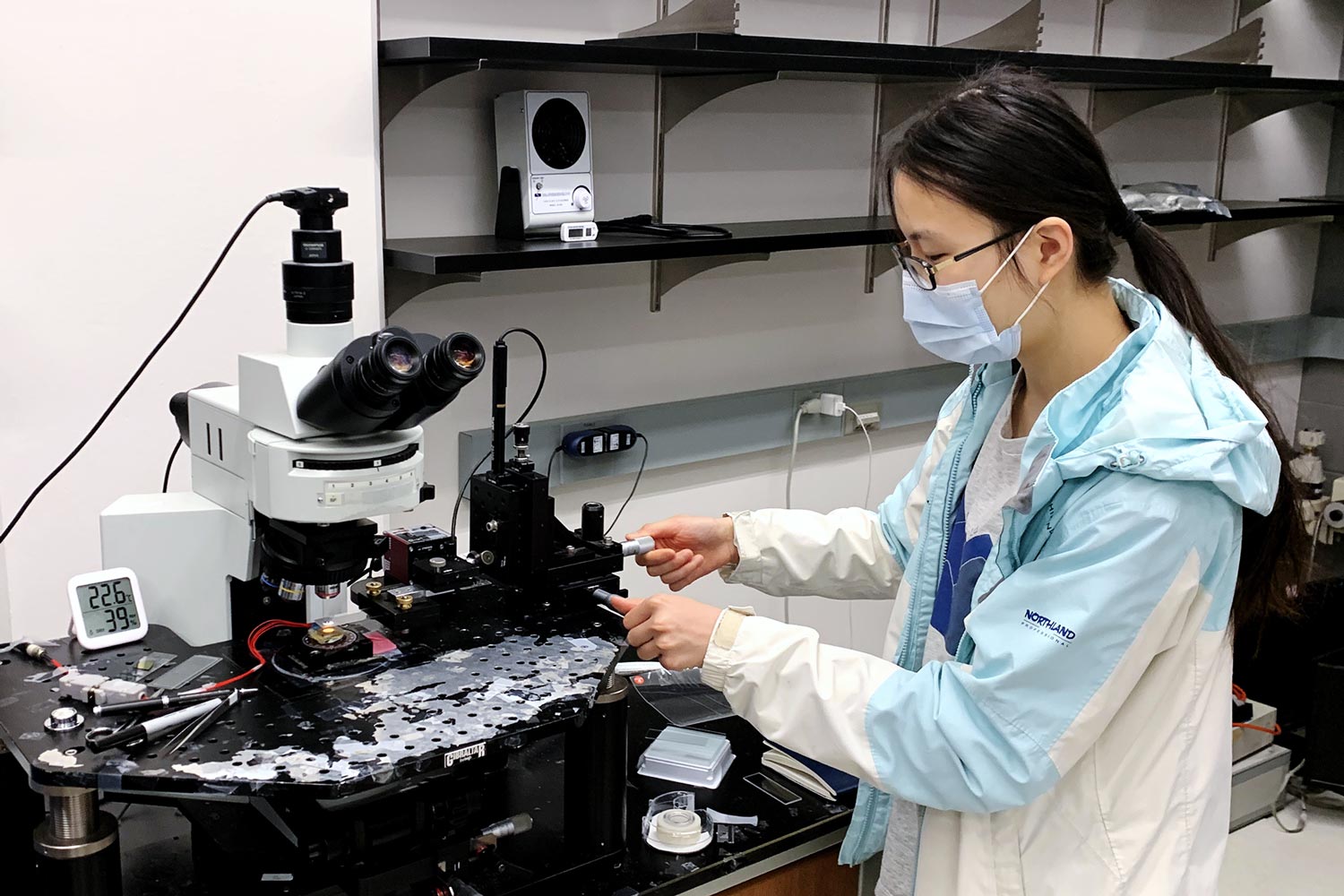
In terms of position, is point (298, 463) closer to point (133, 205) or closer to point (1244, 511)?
point (133, 205)

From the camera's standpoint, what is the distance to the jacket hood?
A: 1103 mm

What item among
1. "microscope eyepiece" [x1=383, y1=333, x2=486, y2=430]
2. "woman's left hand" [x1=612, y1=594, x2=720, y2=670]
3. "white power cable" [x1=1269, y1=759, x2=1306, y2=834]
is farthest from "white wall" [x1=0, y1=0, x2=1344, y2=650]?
"white power cable" [x1=1269, y1=759, x2=1306, y2=834]

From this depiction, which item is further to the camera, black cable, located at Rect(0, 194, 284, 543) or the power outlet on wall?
the power outlet on wall

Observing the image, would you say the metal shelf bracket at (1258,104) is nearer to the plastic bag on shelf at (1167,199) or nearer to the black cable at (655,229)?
the plastic bag on shelf at (1167,199)

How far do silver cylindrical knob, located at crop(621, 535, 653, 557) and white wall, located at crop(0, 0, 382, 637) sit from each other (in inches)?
25.4

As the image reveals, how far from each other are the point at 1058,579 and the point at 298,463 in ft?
2.42

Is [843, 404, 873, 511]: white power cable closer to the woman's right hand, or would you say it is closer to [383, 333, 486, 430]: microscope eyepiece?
the woman's right hand

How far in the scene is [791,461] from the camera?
8.98 feet

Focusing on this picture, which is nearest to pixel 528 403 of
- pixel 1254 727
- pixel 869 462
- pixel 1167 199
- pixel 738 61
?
pixel 738 61

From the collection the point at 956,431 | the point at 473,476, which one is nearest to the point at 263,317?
the point at 473,476

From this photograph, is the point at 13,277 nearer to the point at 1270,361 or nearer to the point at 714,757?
the point at 714,757

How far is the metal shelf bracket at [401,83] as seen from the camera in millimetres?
1964

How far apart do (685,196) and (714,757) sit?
49.8 inches

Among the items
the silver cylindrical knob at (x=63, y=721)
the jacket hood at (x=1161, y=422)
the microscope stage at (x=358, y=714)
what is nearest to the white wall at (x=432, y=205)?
the microscope stage at (x=358, y=714)
